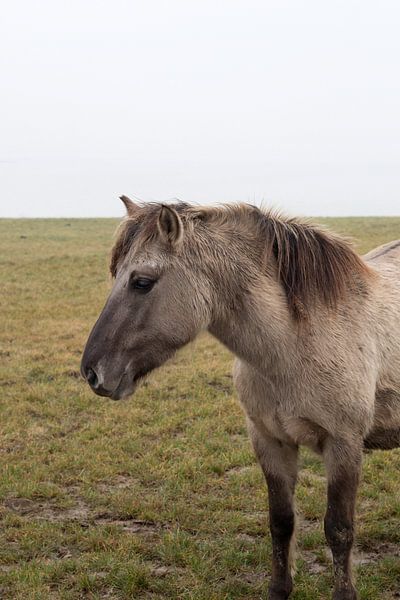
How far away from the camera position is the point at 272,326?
3514 millimetres

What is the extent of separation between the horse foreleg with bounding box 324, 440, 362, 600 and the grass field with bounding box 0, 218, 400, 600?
415 mm

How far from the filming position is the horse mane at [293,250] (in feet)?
11.7

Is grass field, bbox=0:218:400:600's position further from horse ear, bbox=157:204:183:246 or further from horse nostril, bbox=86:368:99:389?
horse ear, bbox=157:204:183:246

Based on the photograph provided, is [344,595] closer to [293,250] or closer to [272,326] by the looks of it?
[272,326]

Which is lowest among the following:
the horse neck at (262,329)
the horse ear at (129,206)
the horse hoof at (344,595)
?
the horse hoof at (344,595)

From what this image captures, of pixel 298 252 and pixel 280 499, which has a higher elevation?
pixel 298 252

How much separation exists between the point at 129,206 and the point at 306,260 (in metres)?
1.06

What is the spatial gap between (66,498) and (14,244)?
2273 centimetres

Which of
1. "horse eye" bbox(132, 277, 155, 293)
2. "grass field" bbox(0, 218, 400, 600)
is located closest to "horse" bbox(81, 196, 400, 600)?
"horse eye" bbox(132, 277, 155, 293)

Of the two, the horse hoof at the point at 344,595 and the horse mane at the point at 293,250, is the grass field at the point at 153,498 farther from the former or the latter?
the horse mane at the point at 293,250

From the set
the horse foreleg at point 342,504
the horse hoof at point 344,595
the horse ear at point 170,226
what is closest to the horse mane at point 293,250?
the horse ear at point 170,226

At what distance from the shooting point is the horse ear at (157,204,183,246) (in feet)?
10.5

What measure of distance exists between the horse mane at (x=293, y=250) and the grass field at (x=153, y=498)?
2.29 ft

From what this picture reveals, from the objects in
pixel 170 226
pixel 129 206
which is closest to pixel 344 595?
pixel 170 226
